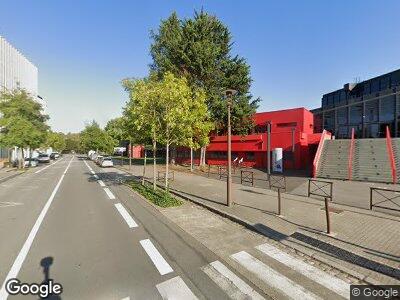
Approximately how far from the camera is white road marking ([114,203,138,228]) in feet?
31.8

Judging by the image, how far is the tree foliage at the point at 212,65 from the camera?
3070cm

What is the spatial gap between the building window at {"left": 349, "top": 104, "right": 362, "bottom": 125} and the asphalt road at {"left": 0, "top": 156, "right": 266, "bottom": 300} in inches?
1313

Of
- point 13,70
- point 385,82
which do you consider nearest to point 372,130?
point 385,82

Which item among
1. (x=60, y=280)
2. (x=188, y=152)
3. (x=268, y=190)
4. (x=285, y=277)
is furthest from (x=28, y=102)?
(x=285, y=277)

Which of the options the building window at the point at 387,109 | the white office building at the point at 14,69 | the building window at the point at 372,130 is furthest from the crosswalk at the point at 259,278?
the white office building at the point at 14,69

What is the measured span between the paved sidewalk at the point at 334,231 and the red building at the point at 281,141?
55.5 ft

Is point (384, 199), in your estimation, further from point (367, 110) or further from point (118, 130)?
point (118, 130)

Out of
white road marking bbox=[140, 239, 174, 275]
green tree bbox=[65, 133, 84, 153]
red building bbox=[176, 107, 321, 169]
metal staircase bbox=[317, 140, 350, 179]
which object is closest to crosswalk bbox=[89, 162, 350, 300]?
white road marking bbox=[140, 239, 174, 275]

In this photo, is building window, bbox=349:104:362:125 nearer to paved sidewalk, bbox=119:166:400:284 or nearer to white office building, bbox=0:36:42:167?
paved sidewalk, bbox=119:166:400:284

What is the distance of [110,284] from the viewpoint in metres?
5.44

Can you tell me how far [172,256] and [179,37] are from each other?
94.7 feet

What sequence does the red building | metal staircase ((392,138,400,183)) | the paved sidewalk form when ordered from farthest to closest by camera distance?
1. the red building
2. metal staircase ((392,138,400,183))
3. the paved sidewalk

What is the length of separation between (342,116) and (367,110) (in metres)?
3.92

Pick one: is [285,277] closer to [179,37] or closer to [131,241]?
[131,241]
